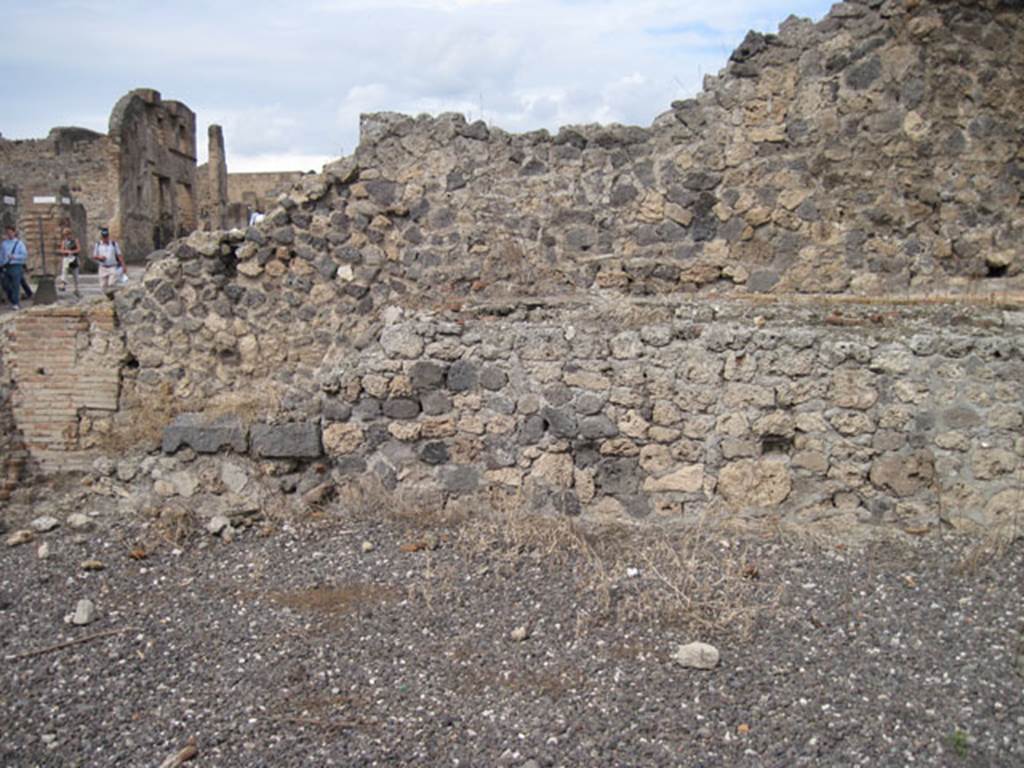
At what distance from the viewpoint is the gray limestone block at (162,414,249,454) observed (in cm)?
570

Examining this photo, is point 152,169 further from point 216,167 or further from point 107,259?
point 107,259

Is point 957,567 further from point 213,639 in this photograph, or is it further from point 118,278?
point 118,278

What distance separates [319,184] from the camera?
6375 millimetres

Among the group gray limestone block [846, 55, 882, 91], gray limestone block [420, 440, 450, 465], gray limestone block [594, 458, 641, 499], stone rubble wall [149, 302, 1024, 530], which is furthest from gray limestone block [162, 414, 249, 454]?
gray limestone block [846, 55, 882, 91]

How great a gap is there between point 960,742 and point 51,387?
19.3ft

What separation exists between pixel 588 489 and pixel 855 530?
1.49 meters

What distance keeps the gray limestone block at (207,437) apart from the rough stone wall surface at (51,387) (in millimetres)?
1006

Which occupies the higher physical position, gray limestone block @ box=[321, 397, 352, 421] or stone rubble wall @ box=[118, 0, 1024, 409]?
stone rubble wall @ box=[118, 0, 1024, 409]

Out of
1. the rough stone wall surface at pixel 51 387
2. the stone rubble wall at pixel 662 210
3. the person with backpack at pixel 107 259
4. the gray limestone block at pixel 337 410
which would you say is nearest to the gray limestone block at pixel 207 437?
the gray limestone block at pixel 337 410

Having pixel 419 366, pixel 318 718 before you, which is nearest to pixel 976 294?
pixel 419 366

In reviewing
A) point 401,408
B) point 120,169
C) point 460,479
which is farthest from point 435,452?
point 120,169

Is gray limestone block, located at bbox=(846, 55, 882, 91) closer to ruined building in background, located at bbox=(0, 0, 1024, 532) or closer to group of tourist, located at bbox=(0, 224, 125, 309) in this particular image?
ruined building in background, located at bbox=(0, 0, 1024, 532)

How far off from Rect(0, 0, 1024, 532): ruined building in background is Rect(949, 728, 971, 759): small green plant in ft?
6.54

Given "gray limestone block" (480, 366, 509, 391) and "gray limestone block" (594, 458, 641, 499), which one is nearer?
"gray limestone block" (594, 458, 641, 499)
